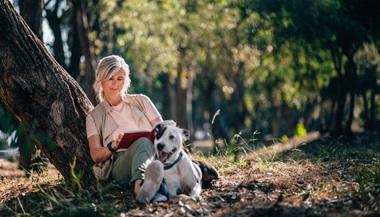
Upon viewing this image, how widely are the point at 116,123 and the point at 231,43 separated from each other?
59.9 feet

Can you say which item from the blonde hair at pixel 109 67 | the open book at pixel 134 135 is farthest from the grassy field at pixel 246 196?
the blonde hair at pixel 109 67

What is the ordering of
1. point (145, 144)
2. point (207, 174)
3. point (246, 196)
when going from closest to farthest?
point (145, 144), point (246, 196), point (207, 174)

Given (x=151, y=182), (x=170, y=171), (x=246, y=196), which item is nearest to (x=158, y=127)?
(x=170, y=171)

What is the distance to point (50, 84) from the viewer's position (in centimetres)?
786

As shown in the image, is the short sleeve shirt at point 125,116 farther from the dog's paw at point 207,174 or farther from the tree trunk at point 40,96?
the dog's paw at point 207,174

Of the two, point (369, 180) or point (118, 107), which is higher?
point (118, 107)

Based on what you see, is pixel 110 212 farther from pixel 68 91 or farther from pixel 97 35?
pixel 97 35

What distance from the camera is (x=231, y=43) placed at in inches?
1005

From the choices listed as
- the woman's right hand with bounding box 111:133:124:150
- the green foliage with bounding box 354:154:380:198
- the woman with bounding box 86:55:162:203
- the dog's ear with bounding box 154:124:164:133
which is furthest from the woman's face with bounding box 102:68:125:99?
the green foliage with bounding box 354:154:380:198

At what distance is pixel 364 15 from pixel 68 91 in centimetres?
1040

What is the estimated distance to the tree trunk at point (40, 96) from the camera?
7688 mm

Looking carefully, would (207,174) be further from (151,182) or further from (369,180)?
(369,180)

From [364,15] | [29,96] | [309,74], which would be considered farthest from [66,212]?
[309,74]

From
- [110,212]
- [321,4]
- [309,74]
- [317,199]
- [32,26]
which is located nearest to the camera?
[110,212]
